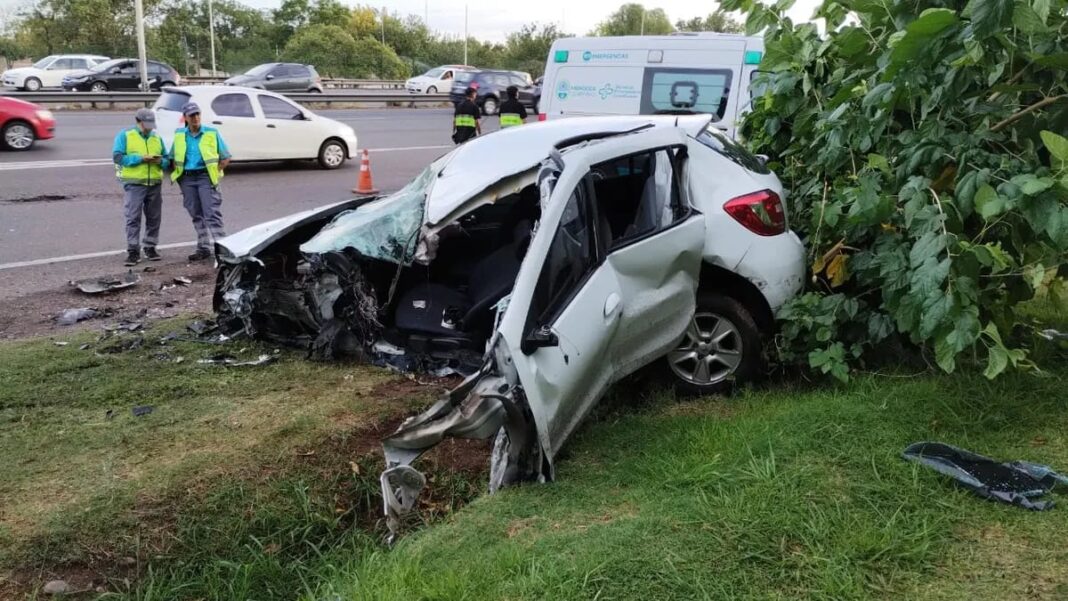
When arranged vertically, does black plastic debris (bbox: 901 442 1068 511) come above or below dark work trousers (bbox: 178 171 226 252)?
below

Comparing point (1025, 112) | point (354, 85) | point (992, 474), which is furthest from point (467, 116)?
point (354, 85)

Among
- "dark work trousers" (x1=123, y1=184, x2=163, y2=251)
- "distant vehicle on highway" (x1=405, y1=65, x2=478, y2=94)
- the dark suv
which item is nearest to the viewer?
"dark work trousers" (x1=123, y1=184, x2=163, y2=251)

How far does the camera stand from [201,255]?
8.18 metres

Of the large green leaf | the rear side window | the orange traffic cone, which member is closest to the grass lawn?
the large green leaf

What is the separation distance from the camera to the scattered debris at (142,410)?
4.33 m

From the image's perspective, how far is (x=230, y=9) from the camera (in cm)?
6309

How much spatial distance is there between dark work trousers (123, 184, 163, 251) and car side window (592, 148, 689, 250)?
17.8ft

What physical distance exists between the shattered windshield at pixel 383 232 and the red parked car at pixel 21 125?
12.4 m

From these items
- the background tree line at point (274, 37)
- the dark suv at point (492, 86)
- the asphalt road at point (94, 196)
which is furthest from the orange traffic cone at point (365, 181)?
the background tree line at point (274, 37)

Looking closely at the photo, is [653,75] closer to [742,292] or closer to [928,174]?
[742,292]

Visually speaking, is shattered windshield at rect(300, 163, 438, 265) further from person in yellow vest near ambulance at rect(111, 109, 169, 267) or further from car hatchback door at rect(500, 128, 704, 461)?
person in yellow vest near ambulance at rect(111, 109, 169, 267)

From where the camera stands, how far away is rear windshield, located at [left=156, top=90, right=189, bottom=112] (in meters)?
12.9

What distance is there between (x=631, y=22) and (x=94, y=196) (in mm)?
73609

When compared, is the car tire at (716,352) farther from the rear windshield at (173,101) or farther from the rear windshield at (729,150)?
the rear windshield at (173,101)
